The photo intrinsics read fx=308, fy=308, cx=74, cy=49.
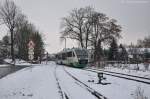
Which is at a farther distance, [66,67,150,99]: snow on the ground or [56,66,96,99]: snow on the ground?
[66,67,150,99]: snow on the ground

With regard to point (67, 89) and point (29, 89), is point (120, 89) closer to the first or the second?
point (67, 89)

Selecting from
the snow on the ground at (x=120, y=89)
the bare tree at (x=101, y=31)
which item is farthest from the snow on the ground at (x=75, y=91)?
the bare tree at (x=101, y=31)

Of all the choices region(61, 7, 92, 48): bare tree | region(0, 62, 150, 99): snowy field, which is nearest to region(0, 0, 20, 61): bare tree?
region(61, 7, 92, 48): bare tree

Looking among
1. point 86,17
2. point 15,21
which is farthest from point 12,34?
point 86,17

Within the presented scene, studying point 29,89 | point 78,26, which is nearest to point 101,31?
point 78,26

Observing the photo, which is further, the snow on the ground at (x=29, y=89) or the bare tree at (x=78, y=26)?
the bare tree at (x=78, y=26)

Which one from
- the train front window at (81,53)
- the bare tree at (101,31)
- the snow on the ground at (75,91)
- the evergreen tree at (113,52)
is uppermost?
the bare tree at (101,31)

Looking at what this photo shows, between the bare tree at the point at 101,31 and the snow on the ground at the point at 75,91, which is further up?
the bare tree at the point at 101,31

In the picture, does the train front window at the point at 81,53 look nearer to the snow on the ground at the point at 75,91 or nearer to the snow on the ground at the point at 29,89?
the snow on the ground at the point at 29,89

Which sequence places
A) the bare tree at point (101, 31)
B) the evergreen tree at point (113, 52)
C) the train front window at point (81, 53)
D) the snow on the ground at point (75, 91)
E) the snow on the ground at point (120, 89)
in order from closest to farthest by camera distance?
the snow on the ground at point (75, 91), the snow on the ground at point (120, 89), the train front window at point (81, 53), the bare tree at point (101, 31), the evergreen tree at point (113, 52)

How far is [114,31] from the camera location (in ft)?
254

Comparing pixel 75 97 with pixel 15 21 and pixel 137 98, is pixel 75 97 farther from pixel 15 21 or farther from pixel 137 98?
pixel 15 21

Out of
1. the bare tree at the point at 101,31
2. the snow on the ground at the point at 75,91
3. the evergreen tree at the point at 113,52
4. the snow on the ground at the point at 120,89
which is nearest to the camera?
the snow on the ground at the point at 75,91

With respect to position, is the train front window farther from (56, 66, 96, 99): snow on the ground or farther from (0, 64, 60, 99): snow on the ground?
(56, 66, 96, 99): snow on the ground
